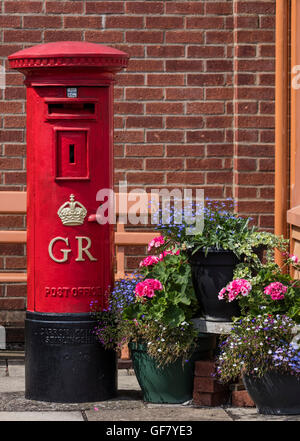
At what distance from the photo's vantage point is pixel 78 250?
598 centimetres

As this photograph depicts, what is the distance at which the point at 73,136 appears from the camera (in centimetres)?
595

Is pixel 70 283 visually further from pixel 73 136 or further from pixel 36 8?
pixel 36 8

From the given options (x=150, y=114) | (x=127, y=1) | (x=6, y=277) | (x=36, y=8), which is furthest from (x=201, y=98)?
(x=6, y=277)

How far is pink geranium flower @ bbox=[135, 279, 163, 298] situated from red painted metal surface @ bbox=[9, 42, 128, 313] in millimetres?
279

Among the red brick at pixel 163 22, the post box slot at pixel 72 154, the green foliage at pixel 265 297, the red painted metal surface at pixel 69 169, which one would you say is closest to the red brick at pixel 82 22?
the red brick at pixel 163 22

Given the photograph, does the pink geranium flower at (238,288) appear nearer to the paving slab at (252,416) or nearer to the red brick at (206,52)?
→ the paving slab at (252,416)

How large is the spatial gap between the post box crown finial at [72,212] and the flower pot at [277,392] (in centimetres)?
133

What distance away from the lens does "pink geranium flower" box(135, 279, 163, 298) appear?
588cm

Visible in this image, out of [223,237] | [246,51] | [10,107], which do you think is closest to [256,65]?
[246,51]

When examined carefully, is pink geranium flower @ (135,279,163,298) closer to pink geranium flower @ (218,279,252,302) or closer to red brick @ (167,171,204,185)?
pink geranium flower @ (218,279,252,302)

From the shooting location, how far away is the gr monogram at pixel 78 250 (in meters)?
5.98

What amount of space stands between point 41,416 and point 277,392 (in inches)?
52.0

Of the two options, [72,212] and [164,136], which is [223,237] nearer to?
[72,212]

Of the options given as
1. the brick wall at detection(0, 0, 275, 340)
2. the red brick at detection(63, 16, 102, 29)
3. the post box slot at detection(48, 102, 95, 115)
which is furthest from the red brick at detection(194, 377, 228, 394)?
the red brick at detection(63, 16, 102, 29)
